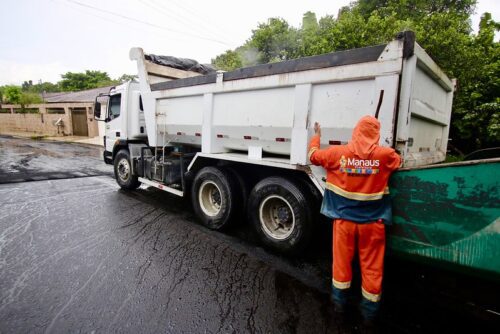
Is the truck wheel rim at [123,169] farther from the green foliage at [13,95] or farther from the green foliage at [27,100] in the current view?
the green foliage at [13,95]

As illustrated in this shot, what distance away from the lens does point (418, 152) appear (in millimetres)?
3055

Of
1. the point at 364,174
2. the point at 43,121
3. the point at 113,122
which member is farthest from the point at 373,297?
the point at 43,121

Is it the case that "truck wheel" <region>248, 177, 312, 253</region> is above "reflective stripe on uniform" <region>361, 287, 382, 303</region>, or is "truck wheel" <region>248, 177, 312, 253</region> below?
above

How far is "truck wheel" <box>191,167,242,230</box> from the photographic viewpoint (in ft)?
12.6

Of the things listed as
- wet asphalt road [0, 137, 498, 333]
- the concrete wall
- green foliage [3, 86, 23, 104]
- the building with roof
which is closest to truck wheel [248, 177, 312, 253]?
wet asphalt road [0, 137, 498, 333]

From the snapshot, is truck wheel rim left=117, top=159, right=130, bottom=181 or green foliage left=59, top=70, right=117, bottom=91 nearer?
truck wheel rim left=117, top=159, right=130, bottom=181

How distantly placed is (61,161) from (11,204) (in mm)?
5720

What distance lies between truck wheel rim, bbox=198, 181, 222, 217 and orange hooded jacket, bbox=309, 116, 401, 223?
2.23 meters

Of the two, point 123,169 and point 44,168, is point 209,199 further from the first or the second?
point 44,168

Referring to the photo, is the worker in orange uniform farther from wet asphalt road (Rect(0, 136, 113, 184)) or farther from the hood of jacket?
wet asphalt road (Rect(0, 136, 113, 184))

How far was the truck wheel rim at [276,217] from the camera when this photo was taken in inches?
131

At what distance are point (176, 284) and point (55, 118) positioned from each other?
83.9ft

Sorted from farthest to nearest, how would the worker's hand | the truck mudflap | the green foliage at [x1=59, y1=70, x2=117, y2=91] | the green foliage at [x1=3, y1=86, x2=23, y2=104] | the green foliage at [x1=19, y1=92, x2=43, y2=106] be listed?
the green foliage at [x1=59, y1=70, x2=117, y2=91] → the green foliage at [x1=3, y1=86, x2=23, y2=104] → the green foliage at [x1=19, y1=92, x2=43, y2=106] → the worker's hand → the truck mudflap

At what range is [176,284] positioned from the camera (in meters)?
2.72
